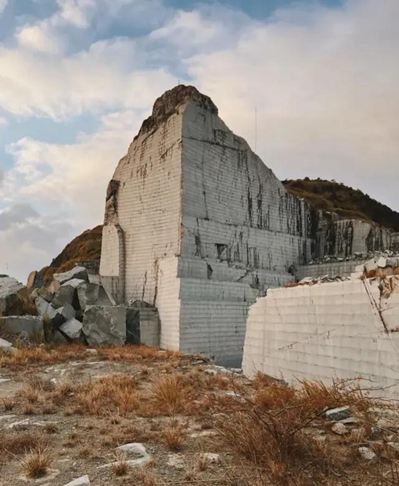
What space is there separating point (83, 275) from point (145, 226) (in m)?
3.50

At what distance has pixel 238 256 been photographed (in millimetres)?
20156

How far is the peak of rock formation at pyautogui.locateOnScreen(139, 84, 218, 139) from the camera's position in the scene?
20.4m

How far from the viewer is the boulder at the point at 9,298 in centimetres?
1919

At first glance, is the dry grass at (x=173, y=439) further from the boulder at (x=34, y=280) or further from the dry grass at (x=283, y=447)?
the boulder at (x=34, y=280)

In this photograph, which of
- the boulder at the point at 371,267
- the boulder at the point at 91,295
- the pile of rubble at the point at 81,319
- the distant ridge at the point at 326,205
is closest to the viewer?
the boulder at the point at 371,267

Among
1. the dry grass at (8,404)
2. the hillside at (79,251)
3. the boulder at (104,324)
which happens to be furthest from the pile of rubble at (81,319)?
the hillside at (79,251)

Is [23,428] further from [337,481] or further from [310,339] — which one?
[310,339]

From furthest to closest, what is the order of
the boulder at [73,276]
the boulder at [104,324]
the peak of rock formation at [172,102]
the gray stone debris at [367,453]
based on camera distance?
the boulder at [73,276], the peak of rock formation at [172,102], the boulder at [104,324], the gray stone debris at [367,453]

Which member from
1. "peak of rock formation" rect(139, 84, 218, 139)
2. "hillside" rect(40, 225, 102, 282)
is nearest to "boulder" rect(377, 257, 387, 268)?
"peak of rock formation" rect(139, 84, 218, 139)

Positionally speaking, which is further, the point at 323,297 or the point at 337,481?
the point at 323,297

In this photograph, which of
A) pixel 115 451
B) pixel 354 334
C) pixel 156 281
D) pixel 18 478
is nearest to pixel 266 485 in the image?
pixel 115 451

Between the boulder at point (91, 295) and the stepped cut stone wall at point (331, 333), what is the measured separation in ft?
30.6

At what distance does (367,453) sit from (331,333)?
4.24m

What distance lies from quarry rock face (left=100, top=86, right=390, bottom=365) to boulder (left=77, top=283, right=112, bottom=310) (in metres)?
1.13
